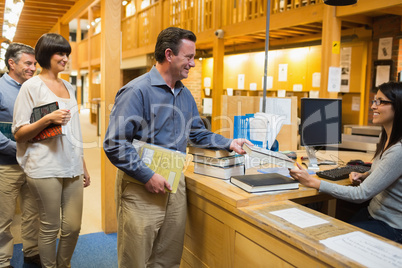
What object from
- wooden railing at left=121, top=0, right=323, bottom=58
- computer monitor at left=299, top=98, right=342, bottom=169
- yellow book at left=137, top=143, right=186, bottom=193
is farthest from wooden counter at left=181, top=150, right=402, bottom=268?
wooden railing at left=121, top=0, right=323, bottom=58

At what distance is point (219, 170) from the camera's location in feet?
7.27

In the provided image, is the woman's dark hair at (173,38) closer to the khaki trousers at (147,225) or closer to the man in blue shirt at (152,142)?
the man in blue shirt at (152,142)

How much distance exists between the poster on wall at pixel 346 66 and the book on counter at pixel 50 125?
661cm

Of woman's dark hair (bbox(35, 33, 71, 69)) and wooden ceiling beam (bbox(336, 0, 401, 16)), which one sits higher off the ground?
wooden ceiling beam (bbox(336, 0, 401, 16))

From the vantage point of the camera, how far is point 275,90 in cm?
892

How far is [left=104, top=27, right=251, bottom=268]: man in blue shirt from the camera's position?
1833mm

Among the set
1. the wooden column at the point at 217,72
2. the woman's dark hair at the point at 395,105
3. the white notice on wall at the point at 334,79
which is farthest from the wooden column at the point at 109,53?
the wooden column at the point at 217,72

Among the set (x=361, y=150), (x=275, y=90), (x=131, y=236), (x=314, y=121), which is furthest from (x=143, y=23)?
(x=131, y=236)

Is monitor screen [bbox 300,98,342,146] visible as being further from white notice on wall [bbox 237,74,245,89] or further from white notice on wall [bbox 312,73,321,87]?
white notice on wall [bbox 237,74,245,89]

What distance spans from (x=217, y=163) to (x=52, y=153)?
1.03 m

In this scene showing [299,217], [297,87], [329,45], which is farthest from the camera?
[297,87]

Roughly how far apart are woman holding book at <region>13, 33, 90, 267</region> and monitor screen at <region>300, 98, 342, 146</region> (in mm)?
1649

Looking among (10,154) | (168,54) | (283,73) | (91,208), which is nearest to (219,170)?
(168,54)

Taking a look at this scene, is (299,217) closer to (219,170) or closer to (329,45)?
(219,170)
